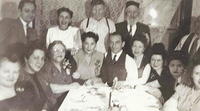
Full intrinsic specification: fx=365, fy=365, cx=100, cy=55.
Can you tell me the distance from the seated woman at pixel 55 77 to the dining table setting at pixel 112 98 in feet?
0.09

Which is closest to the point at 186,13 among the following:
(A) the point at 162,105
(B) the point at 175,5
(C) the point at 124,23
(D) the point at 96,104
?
(B) the point at 175,5

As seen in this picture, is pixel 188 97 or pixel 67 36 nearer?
pixel 67 36

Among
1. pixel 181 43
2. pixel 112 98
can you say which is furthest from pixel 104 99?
pixel 181 43

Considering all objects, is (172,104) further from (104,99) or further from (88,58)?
(88,58)

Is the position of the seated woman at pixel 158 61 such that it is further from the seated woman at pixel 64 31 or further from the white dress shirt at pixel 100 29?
the seated woman at pixel 64 31

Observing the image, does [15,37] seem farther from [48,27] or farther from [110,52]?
[110,52]

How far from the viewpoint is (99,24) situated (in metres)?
1.30

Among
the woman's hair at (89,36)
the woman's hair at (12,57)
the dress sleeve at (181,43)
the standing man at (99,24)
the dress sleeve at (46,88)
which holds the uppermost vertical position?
the standing man at (99,24)

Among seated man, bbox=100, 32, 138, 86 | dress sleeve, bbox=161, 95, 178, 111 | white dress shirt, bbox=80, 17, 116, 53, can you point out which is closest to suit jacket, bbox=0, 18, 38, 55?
white dress shirt, bbox=80, 17, 116, 53

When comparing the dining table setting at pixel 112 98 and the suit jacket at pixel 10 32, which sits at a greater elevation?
the suit jacket at pixel 10 32

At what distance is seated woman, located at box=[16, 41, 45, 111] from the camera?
4.10 feet

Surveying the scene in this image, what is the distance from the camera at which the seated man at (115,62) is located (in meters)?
1.33

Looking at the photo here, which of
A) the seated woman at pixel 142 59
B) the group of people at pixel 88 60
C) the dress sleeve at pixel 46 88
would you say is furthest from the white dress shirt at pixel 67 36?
the seated woman at pixel 142 59

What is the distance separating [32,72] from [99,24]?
0.29 m
